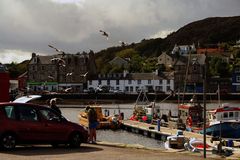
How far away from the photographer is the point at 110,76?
169 m

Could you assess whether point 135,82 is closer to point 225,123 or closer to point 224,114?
point 224,114

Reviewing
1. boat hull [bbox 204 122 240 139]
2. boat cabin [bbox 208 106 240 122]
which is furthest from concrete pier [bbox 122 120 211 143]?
boat cabin [bbox 208 106 240 122]

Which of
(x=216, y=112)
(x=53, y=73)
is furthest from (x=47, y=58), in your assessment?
(x=216, y=112)

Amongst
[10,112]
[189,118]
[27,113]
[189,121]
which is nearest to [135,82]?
[189,118]

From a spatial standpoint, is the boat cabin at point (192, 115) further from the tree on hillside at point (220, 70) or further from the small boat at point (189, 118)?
the tree on hillside at point (220, 70)

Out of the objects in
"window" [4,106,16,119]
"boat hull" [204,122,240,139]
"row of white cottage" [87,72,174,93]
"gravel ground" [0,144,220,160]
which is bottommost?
"boat hull" [204,122,240,139]

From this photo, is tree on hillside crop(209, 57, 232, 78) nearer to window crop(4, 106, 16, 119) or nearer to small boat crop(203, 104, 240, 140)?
small boat crop(203, 104, 240, 140)

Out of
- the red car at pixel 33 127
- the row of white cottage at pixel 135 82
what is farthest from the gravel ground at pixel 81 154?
the row of white cottage at pixel 135 82

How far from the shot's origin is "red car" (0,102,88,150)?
1992 centimetres

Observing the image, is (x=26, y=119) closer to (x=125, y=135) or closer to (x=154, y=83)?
(x=125, y=135)

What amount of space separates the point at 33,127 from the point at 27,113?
0.66 m

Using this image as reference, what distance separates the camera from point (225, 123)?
45.7 m

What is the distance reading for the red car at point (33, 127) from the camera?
784 inches

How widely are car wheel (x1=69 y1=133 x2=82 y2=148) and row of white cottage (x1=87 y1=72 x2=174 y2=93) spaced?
434 feet
